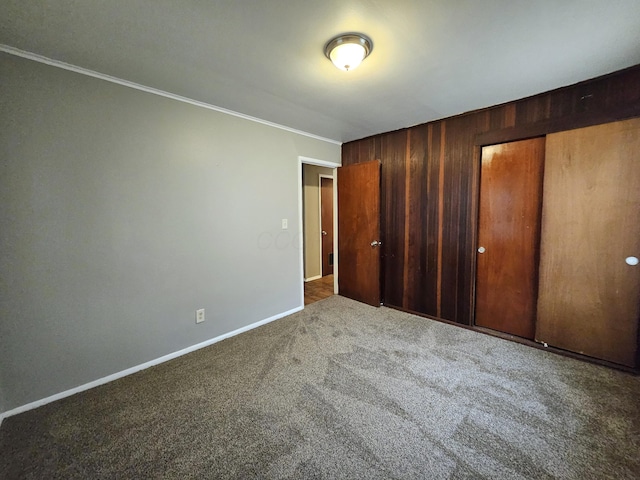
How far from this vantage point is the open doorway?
4633mm

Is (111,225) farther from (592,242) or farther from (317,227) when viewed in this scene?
(592,242)

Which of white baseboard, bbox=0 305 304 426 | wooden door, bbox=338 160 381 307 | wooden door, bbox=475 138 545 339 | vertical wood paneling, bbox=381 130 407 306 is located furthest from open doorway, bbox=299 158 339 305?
wooden door, bbox=475 138 545 339

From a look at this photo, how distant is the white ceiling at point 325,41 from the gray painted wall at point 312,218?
240 cm

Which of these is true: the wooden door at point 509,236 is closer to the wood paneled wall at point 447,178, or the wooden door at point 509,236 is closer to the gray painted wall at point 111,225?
the wood paneled wall at point 447,178

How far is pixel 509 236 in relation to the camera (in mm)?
2518

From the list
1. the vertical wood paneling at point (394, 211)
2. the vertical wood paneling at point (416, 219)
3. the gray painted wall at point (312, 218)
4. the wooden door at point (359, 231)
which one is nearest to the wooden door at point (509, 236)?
the vertical wood paneling at point (416, 219)

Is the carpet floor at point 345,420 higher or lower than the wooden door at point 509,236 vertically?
lower

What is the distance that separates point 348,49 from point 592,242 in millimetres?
2526

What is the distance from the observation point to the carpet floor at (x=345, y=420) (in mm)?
1270

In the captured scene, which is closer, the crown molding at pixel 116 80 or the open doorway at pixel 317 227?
the crown molding at pixel 116 80

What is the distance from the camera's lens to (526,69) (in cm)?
184

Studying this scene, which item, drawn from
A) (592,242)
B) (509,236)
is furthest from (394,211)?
(592,242)

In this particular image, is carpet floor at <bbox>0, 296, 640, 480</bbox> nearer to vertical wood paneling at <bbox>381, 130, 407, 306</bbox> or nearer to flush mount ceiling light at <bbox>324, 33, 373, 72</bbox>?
vertical wood paneling at <bbox>381, 130, 407, 306</bbox>

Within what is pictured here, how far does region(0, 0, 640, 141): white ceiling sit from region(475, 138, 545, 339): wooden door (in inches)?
23.9
